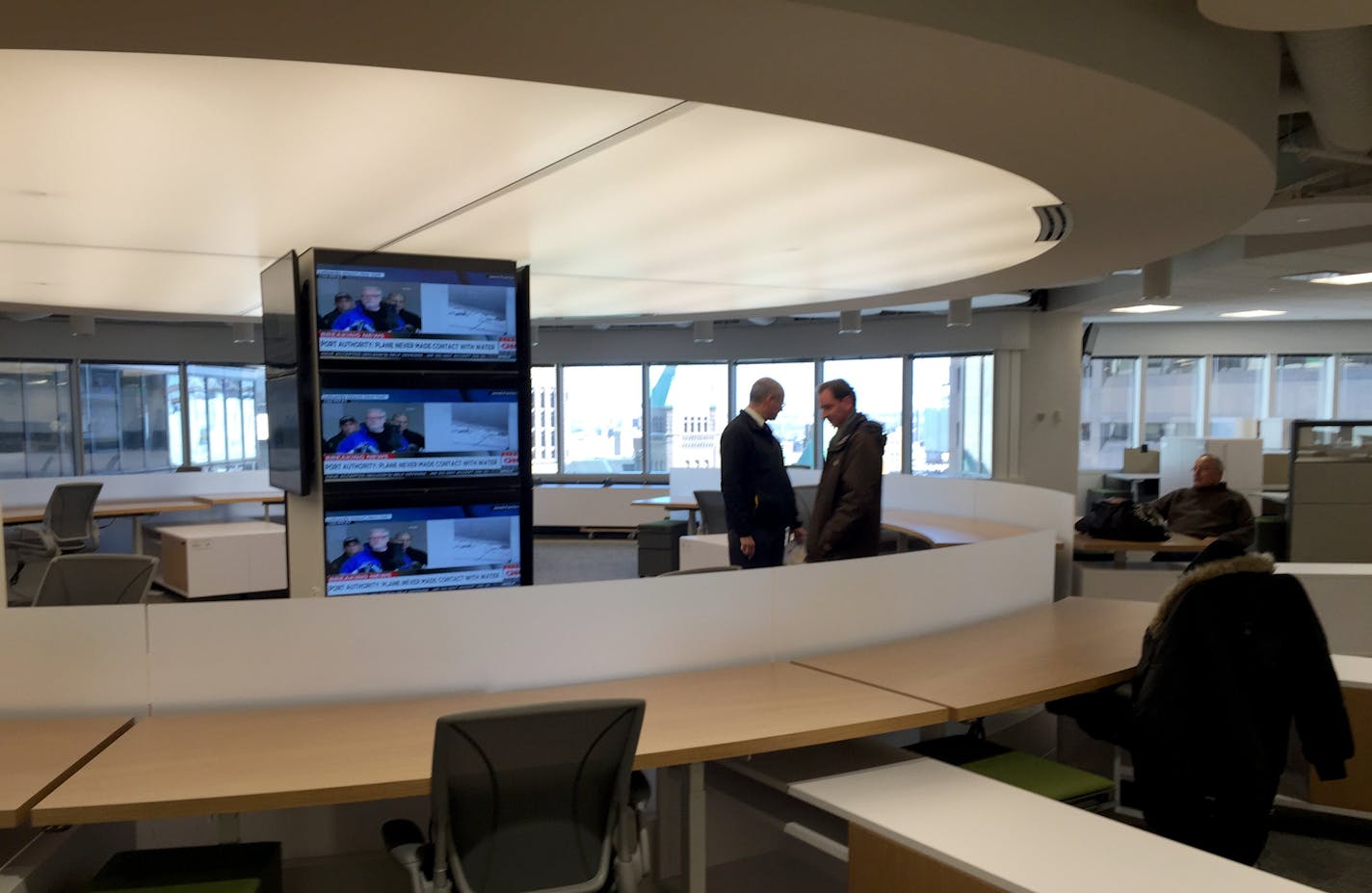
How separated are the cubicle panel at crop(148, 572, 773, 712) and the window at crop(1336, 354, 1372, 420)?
1288cm

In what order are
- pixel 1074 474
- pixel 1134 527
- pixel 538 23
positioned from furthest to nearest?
pixel 1074 474 < pixel 1134 527 < pixel 538 23

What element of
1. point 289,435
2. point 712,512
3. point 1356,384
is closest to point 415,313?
point 289,435

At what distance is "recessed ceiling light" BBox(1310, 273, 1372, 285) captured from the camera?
23.5 ft

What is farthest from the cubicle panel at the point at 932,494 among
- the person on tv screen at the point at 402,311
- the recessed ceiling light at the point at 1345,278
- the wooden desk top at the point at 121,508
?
the wooden desk top at the point at 121,508

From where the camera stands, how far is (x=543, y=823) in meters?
2.05

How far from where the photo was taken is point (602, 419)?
12.0 m

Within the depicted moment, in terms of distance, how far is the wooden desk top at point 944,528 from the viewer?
572 centimetres

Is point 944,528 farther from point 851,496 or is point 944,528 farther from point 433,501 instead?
point 433,501

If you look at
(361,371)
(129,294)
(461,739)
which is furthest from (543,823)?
(129,294)

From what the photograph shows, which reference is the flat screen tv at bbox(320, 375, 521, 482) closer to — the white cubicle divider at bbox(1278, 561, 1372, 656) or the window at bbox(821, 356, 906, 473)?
the white cubicle divider at bbox(1278, 561, 1372, 656)

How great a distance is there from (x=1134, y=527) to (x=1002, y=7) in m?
4.45

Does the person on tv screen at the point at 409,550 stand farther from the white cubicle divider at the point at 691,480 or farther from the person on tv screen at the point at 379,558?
the white cubicle divider at the point at 691,480

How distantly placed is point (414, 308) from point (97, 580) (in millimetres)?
1816

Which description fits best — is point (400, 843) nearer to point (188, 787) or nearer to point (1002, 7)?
point (188, 787)
